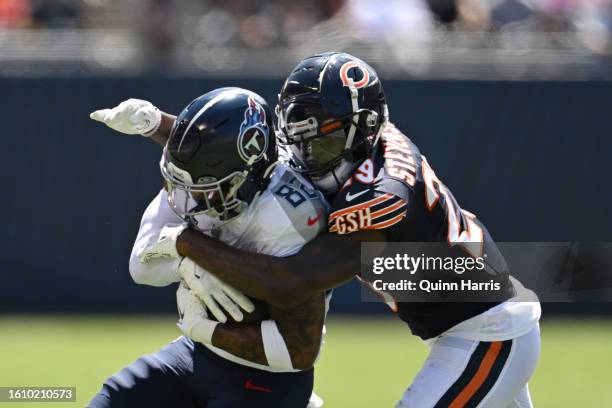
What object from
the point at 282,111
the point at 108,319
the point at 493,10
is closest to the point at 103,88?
the point at 108,319

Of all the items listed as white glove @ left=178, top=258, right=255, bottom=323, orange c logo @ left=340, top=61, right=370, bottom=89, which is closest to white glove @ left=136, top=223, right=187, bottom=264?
white glove @ left=178, top=258, right=255, bottom=323

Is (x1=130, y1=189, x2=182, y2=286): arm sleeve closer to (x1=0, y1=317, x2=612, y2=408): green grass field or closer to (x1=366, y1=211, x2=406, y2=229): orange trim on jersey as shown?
(x1=366, y1=211, x2=406, y2=229): orange trim on jersey

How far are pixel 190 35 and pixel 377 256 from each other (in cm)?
593

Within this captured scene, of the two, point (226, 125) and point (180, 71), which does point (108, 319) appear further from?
point (226, 125)

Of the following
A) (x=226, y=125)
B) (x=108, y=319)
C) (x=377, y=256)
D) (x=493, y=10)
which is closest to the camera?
(x=226, y=125)

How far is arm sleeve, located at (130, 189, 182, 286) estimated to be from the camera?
442 cm

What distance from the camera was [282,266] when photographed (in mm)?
4172

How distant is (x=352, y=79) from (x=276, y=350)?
136 centimetres

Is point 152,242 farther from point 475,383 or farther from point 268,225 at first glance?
point 475,383

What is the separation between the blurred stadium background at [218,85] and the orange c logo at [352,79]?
5.08 metres

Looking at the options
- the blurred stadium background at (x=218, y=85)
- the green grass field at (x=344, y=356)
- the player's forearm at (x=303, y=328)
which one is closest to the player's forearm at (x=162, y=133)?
the player's forearm at (x=303, y=328)

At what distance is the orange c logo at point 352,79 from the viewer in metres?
4.72

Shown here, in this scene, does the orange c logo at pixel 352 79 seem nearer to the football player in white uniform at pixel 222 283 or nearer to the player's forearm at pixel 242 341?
the football player in white uniform at pixel 222 283

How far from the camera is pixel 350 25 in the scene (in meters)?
10.3
